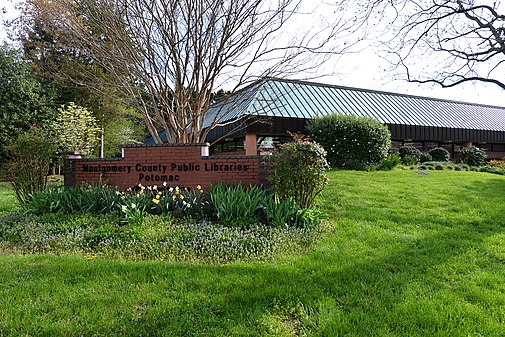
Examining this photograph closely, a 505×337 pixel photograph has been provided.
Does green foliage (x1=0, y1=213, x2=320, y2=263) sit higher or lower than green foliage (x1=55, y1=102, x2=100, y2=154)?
lower

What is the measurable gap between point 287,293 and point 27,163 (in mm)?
7430

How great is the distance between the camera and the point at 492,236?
16.5 feet

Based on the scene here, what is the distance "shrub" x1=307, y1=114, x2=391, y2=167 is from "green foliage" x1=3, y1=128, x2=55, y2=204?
10.3 metres

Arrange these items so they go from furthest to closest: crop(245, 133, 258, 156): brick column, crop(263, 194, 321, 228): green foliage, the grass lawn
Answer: crop(245, 133, 258, 156): brick column, crop(263, 194, 321, 228): green foliage, the grass lawn

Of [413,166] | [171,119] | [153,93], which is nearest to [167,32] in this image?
[153,93]

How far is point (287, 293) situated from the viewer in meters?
3.01

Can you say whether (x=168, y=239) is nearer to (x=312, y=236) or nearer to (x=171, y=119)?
(x=312, y=236)

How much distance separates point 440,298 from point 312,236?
6.90 feet

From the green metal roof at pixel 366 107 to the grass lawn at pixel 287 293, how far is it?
35.4 feet

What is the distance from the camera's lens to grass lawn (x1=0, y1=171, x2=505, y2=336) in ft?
8.24

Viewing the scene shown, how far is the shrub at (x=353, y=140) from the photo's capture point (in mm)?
13609

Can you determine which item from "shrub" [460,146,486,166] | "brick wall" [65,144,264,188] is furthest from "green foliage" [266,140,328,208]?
"shrub" [460,146,486,166]

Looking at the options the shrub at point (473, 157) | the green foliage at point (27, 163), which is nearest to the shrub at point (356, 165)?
the shrub at point (473, 157)

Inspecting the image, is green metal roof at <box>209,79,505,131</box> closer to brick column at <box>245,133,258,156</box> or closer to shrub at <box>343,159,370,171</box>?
brick column at <box>245,133,258,156</box>
